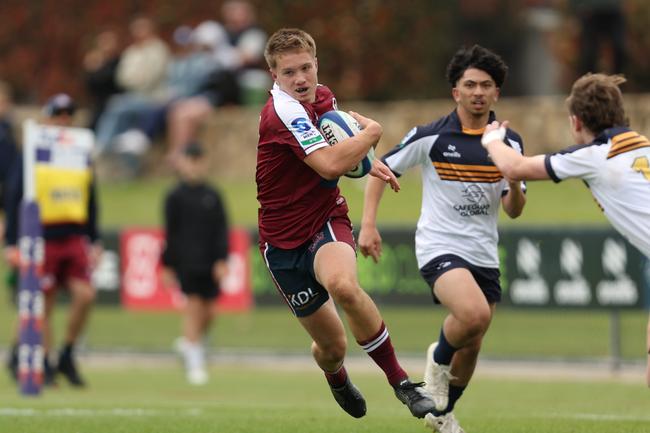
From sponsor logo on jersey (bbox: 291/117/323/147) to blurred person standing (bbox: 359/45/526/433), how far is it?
1090 millimetres

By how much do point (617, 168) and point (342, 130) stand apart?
1.66m

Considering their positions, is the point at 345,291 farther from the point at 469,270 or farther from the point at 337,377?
the point at 469,270

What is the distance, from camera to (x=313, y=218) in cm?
917

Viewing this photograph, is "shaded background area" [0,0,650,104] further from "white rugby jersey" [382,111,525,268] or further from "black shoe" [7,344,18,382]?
"white rugby jersey" [382,111,525,268]

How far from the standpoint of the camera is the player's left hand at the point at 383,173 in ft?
29.6

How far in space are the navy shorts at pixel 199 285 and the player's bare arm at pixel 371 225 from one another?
6508 mm

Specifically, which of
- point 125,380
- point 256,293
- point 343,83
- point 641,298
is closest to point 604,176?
point 641,298

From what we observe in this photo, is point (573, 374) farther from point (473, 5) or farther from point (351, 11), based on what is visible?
point (473, 5)

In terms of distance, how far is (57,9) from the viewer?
28.5 m

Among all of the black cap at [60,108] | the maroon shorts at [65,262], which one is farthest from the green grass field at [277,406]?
the black cap at [60,108]

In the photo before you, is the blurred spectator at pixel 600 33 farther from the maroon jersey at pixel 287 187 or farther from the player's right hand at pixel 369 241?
the maroon jersey at pixel 287 187

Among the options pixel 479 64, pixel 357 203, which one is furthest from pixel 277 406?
pixel 357 203

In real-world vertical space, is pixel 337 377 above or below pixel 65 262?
above

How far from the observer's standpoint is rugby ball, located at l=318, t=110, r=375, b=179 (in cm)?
891
